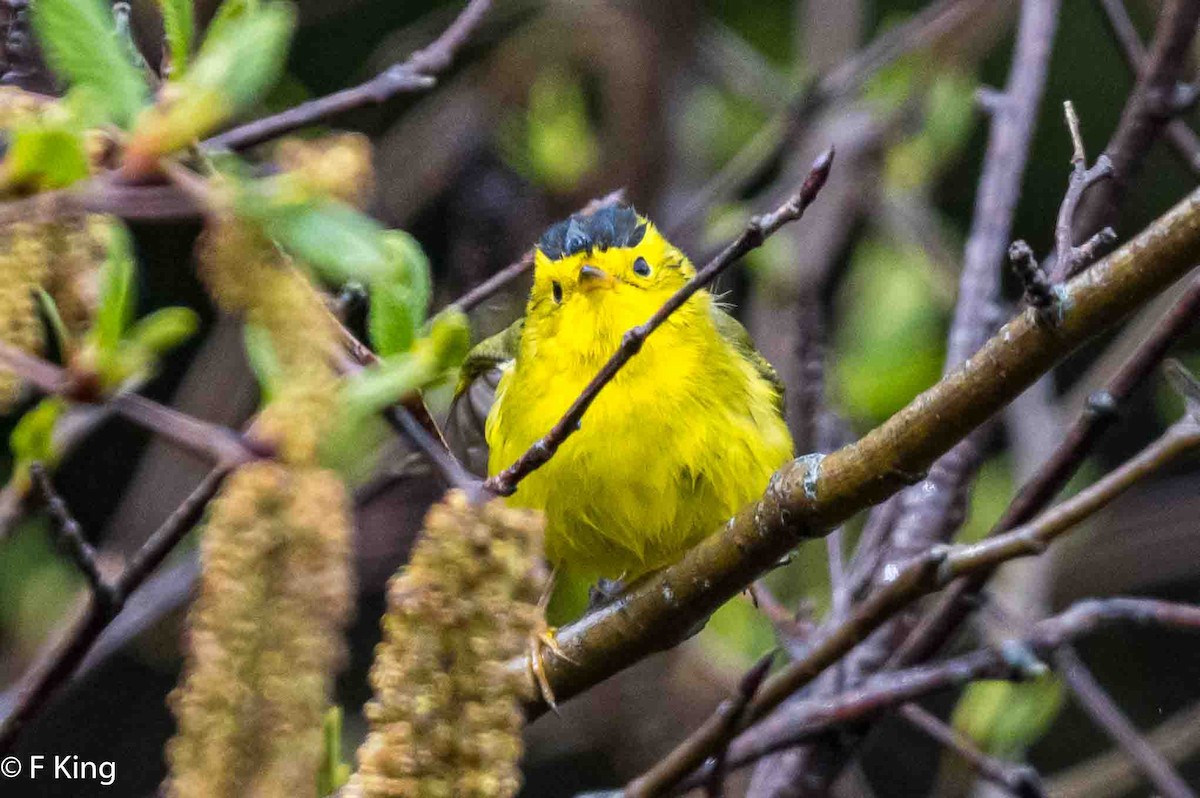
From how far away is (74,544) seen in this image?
5.57ft

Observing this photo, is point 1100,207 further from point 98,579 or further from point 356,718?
point 356,718

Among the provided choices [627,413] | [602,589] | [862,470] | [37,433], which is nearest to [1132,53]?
[627,413]

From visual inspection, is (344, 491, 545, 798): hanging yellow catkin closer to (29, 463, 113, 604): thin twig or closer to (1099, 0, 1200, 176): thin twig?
(29, 463, 113, 604): thin twig

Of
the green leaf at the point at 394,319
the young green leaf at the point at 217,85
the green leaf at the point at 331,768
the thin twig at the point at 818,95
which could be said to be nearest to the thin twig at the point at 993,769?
the green leaf at the point at 331,768

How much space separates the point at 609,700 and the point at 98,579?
3.10 metres

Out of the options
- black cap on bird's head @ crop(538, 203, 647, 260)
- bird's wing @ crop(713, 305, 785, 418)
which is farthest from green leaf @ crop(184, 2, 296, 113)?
bird's wing @ crop(713, 305, 785, 418)

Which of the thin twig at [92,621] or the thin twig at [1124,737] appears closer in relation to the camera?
the thin twig at [92,621]

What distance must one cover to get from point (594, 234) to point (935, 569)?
151 centimetres

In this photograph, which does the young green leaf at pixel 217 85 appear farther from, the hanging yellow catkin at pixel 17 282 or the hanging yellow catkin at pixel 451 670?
the hanging yellow catkin at pixel 451 670

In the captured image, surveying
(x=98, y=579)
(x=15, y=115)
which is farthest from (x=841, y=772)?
(x=15, y=115)

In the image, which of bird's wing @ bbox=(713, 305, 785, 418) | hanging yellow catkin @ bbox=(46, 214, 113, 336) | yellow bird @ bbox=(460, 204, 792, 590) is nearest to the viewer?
hanging yellow catkin @ bbox=(46, 214, 113, 336)

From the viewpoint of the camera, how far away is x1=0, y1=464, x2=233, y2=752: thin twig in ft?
5.62

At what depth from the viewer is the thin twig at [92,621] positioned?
1.71 meters

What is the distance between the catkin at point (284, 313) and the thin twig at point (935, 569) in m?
0.68
